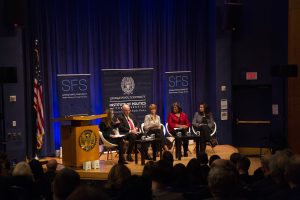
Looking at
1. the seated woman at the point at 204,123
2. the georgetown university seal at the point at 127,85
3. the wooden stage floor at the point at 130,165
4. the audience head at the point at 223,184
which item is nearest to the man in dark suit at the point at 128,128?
the wooden stage floor at the point at 130,165

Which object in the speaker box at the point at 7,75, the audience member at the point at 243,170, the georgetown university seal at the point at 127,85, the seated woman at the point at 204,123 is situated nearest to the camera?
the audience member at the point at 243,170

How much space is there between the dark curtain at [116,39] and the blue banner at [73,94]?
0.40 metres

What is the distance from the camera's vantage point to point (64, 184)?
3.55 metres

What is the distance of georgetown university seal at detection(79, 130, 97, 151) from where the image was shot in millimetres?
9039

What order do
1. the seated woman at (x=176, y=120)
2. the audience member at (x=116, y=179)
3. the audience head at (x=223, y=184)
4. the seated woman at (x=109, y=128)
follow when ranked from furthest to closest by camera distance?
the seated woman at (x=176, y=120), the seated woman at (x=109, y=128), the audience member at (x=116, y=179), the audience head at (x=223, y=184)

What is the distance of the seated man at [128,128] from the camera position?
397 inches

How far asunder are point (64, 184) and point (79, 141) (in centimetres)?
547

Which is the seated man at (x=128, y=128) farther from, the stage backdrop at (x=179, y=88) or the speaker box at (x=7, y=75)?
the speaker box at (x=7, y=75)

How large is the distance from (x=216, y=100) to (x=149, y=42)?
236 centimetres

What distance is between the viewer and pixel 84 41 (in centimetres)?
1172

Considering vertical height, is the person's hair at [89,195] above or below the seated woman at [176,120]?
above

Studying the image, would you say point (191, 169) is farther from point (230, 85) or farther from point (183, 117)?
point (230, 85)

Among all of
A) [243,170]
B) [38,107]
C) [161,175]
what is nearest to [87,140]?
[38,107]

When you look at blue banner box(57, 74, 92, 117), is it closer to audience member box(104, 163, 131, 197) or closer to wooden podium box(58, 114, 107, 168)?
wooden podium box(58, 114, 107, 168)
